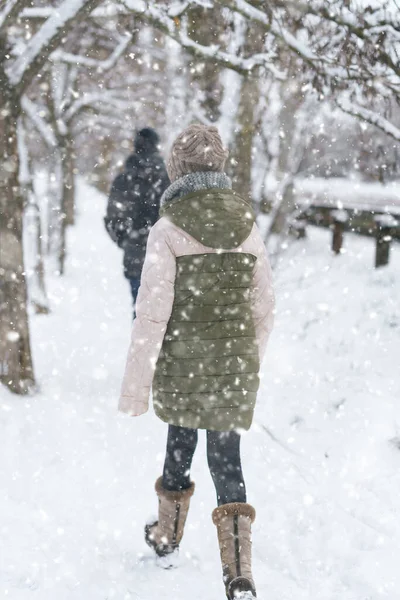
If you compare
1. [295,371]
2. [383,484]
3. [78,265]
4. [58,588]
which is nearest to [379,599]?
[383,484]

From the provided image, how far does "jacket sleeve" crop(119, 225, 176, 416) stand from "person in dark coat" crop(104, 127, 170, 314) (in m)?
3.11

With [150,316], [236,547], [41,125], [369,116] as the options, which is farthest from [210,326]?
[41,125]

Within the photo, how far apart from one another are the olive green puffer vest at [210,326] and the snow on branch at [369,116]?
329 centimetres

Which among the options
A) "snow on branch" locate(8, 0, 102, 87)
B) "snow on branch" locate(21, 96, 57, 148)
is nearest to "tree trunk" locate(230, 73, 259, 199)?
"snow on branch" locate(8, 0, 102, 87)

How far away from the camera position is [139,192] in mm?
5605

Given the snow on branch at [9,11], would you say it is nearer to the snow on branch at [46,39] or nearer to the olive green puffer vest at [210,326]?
the snow on branch at [46,39]

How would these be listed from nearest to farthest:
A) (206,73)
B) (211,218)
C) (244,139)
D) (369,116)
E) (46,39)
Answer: (211,218), (46,39), (369,116), (244,139), (206,73)

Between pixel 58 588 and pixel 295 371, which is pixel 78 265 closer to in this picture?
pixel 295 371

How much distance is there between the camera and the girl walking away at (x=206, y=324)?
253 cm

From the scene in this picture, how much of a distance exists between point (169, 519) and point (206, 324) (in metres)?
1.06

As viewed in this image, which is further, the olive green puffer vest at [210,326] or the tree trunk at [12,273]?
the tree trunk at [12,273]

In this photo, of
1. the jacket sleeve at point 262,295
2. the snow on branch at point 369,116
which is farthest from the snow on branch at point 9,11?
the jacket sleeve at point 262,295

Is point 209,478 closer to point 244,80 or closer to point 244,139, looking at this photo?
point 244,139

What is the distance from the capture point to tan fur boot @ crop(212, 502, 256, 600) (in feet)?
8.34
